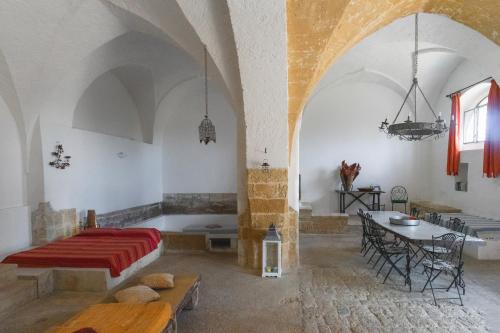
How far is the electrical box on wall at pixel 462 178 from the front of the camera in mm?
7299

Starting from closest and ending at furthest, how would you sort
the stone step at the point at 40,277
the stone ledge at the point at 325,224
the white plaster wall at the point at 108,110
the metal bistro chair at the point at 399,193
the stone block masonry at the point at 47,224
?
the stone step at the point at 40,277 < the stone block masonry at the point at 47,224 < the white plaster wall at the point at 108,110 < the stone ledge at the point at 325,224 < the metal bistro chair at the point at 399,193

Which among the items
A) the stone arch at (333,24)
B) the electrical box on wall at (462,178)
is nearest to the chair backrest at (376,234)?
the stone arch at (333,24)

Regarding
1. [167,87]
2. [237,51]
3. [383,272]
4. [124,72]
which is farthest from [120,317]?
[167,87]

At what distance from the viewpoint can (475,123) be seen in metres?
7.12

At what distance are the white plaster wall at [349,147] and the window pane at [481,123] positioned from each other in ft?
6.22

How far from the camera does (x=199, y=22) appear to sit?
3.86 m

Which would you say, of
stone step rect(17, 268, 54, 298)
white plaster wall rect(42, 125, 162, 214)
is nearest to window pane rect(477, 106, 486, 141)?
white plaster wall rect(42, 125, 162, 214)

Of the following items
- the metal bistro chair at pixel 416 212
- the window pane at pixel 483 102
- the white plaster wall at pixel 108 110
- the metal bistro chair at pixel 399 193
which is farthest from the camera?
the metal bistro chair at pixel 399 193

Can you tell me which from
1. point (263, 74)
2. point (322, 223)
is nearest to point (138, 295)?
point (263, 74)

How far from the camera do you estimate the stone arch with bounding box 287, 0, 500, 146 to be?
3.57 meters

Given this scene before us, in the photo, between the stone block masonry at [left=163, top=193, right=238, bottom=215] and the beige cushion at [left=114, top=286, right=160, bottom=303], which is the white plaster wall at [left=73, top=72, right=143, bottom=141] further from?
the beige cushion at [left=114, top=286, right=160, bottom=303]

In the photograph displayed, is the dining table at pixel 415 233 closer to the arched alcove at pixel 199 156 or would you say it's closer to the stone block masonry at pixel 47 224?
the arched alcove at pixel 199 156

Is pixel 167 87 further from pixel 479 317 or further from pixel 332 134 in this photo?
pixel 479 317

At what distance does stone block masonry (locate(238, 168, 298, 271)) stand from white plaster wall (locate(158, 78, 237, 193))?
12.9ft
